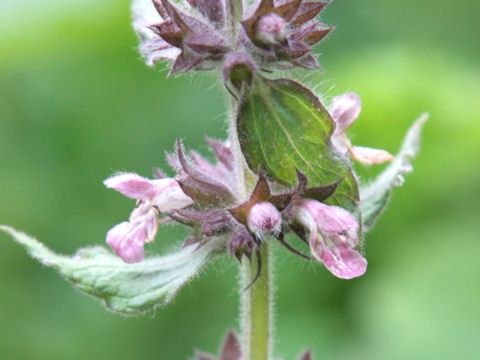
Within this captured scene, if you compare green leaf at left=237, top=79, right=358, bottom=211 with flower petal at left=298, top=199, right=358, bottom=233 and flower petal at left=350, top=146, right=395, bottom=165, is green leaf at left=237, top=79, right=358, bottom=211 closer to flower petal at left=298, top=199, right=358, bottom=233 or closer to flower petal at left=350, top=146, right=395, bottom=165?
flower petal at left=298, top=199, right=358, bottom=233

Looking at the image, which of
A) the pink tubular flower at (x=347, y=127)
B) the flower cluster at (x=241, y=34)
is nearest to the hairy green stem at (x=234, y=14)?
the flower cluster at (x=241, y=34)

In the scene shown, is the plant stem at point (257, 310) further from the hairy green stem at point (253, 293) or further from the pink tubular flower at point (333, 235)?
the pink tubular flower at point (333, 235)

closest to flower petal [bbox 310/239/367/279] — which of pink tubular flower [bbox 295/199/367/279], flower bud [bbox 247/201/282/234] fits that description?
pink tubular flower [bbox 295/199/367/279]

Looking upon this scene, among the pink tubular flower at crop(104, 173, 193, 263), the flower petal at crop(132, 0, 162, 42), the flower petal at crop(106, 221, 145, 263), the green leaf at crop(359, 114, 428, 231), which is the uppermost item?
the flower petal at crop(132, 0, 162, 42)

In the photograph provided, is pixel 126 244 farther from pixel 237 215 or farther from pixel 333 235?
pixel 333 235

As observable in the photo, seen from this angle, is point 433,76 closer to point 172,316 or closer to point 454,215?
point 454,215

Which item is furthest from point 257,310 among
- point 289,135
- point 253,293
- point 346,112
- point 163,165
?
point 163,165

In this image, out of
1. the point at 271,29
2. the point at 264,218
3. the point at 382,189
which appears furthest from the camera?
the point at 382,189

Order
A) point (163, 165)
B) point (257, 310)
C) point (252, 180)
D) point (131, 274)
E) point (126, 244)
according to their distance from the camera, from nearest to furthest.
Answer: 1. point (126, 244)
2. point (252, 180)
3. point (257, 310)
4. point (131, 274)
5. point (163, 165)
